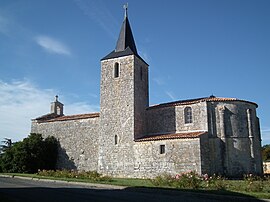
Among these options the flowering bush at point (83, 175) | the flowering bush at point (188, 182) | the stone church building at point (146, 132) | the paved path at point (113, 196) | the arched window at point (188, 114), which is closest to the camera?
the paved path at point (113, 196)

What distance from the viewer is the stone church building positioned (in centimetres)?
2286

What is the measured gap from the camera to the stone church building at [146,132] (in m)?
22.9

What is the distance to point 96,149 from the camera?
2738 cm

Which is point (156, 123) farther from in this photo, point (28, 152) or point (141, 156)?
point (28, 152)

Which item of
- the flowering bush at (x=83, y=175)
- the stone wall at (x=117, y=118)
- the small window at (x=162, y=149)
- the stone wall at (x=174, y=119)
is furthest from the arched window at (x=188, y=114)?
the flowering bush at (x=83, y=175)

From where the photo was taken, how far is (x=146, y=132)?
27.2m

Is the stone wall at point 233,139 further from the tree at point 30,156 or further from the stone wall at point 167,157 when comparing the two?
the tree at point 30,156

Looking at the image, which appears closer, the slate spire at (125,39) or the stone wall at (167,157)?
the stone wall at (167,157)

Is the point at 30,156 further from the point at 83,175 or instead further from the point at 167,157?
the point at 167,157

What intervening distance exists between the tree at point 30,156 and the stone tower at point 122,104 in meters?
7.01

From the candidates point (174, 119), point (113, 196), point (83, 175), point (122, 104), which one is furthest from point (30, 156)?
point (113, 196)

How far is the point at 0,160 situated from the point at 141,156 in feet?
51.3

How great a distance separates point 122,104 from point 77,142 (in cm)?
665

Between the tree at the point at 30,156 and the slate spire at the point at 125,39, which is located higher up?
the slate spire at the point at 125,39
